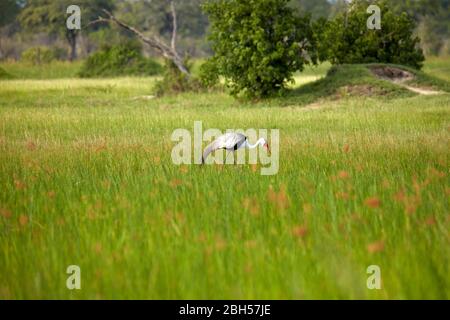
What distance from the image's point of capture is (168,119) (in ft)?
57.5

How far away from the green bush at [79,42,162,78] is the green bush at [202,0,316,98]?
1977 cm

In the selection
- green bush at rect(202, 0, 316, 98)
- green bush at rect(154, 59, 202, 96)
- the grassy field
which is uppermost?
green bush at rect(202, 0, 316, 98)

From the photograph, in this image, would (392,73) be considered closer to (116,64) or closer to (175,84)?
(175,84)

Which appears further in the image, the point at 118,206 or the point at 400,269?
the point at 118,206

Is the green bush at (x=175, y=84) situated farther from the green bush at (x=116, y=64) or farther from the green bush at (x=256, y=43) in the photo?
the green bush at (x=116, y=64)

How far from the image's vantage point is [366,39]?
29125 millimetres

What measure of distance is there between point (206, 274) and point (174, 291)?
0.80ft

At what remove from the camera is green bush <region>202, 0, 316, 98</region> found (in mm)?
24906

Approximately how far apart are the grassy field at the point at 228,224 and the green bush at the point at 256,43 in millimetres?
14103

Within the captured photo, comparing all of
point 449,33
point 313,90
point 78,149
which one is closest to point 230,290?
point 78,149

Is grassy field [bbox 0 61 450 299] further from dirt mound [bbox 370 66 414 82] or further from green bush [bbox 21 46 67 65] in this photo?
green bush [bbox 21 46 67 65]

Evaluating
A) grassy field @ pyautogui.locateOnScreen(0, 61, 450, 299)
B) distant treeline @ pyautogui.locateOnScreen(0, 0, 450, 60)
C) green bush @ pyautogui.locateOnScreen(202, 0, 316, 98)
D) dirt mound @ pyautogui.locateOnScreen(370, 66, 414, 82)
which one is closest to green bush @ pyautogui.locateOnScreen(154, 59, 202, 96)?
green bush @ pyautogui.locateOnScreen(202, 0, 316, 98)
